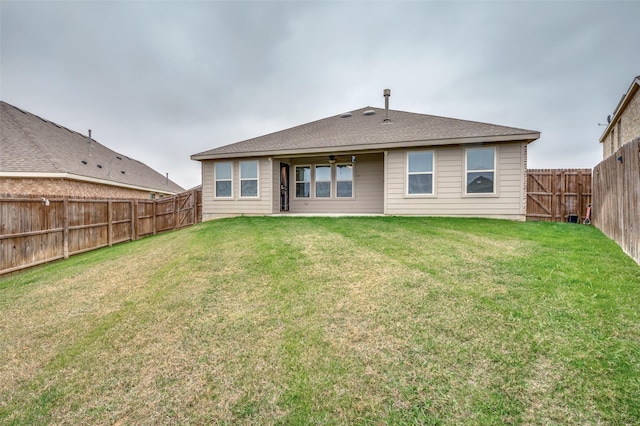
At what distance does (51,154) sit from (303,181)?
1159 cm

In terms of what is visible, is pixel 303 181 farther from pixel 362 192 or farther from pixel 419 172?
pixel 419 172

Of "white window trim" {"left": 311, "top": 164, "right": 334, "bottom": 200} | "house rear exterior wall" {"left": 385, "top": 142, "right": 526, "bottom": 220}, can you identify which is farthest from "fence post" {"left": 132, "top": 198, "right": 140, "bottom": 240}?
"house rear exterior wall" {"left": 385, "top": 142, "right": 526, "bottom": 220}

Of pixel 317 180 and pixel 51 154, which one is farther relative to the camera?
pixel 51 154

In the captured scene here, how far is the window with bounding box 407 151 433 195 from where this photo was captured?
9805 millimetres

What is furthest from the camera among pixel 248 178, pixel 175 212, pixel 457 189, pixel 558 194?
pixel 175 212

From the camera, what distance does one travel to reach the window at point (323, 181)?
12.0m

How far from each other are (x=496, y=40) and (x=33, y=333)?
1659 cm

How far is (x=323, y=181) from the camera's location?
12.1 meters

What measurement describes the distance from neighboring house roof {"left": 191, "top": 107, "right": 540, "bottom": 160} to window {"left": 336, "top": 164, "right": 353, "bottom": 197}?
4.27ft

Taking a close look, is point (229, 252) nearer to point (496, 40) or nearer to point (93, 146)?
point (496, 40)

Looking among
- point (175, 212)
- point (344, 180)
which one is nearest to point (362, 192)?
point (344, 180)

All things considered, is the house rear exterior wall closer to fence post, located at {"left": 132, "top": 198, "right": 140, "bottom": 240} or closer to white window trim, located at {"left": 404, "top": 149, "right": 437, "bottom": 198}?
white window trim, located at {"left": 404, "top": 149, "right": 437, "bottom": 198}

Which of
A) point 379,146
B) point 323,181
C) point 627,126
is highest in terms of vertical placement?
point 627,126

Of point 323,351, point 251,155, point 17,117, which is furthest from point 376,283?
point 17,117
